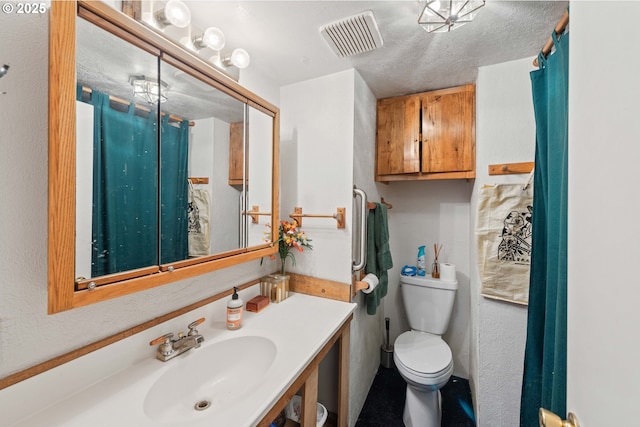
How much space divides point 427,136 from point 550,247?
1.19m

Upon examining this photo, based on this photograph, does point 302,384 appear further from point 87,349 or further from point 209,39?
point 209,39

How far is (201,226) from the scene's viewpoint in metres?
1.06

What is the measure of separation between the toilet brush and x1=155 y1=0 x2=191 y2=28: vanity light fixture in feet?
7.86

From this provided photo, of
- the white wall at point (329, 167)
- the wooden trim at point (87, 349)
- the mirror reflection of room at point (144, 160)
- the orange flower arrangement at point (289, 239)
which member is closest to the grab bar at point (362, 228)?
the white wall at point (329, 167)

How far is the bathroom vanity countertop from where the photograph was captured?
0.64m

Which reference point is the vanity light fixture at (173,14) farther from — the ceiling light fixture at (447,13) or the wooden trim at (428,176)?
the wooden trim at (428,176)

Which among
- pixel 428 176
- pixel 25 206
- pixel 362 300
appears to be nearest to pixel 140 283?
pixel 25 206

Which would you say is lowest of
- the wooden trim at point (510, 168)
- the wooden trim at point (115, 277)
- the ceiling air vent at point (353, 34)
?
the wooden trim at point (115, 277)

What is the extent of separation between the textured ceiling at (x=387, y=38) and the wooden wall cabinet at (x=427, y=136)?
0.45 feet

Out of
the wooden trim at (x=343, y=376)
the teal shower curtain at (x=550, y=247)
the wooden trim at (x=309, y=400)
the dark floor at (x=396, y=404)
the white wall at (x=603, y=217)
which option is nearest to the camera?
the white wall at (x=603, y=217)

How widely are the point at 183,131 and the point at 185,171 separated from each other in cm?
16

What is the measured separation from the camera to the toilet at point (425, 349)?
1.43 metres

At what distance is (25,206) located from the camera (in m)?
0.63

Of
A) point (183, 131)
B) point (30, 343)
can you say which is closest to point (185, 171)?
point (183, 131)
